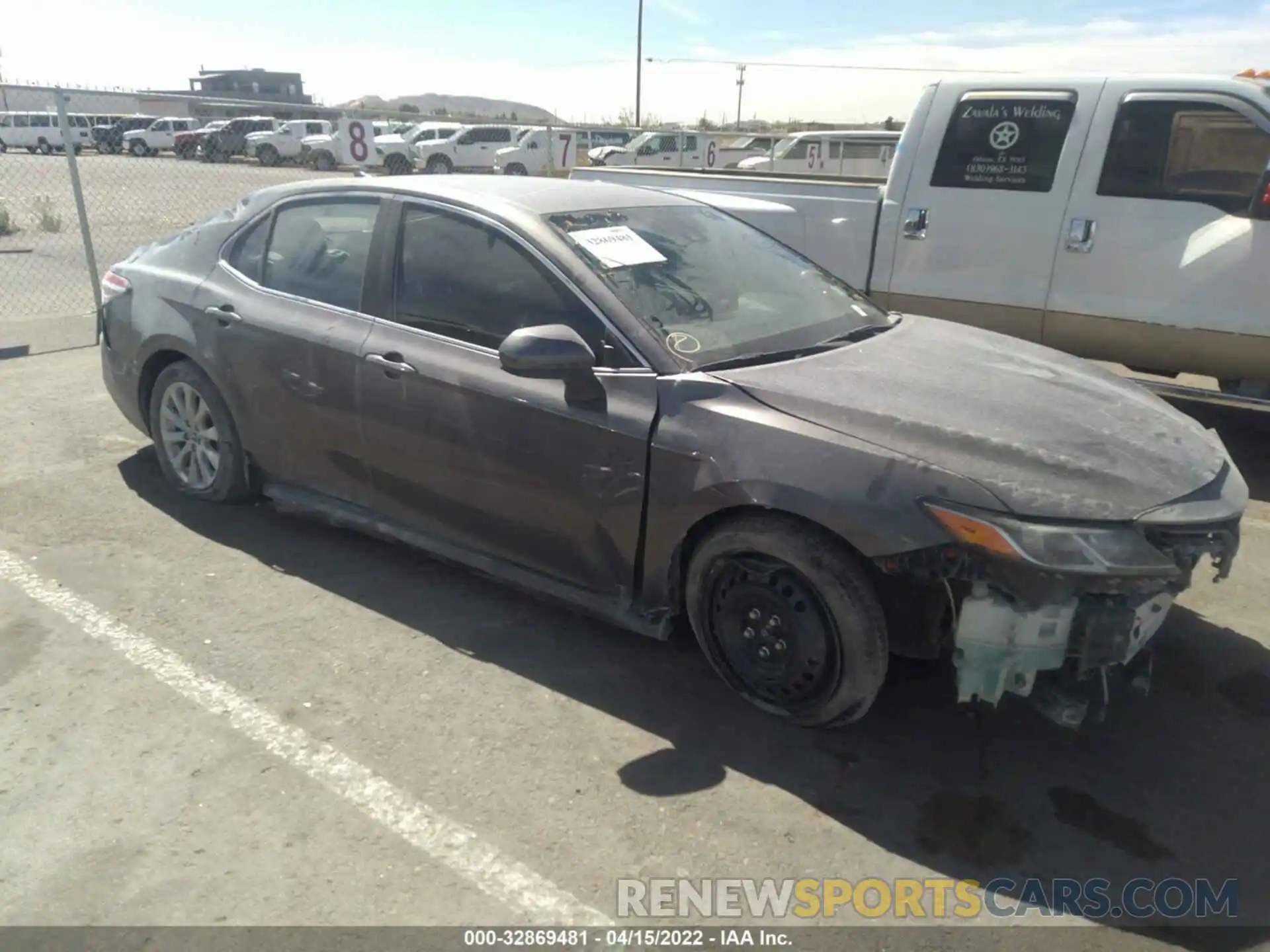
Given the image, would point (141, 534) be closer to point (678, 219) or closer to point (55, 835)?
point (55, 835)

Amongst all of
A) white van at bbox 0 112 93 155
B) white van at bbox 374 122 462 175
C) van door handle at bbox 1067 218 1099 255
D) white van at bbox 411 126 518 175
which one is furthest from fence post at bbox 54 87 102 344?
white van at bbox 0 112 93 155

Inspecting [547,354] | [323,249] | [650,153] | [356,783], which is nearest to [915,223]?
[323,249]

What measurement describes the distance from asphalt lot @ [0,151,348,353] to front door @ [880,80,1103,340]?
5.29m

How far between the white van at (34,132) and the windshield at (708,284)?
41761mm

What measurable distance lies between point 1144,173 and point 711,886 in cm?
506

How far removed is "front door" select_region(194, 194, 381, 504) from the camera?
4027 mm

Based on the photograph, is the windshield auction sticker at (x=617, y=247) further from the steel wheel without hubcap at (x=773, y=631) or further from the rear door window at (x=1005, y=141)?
the rear door window at (x=1005, y=141)

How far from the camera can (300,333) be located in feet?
13.5

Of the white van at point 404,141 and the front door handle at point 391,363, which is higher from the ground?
the white van at point 404,141

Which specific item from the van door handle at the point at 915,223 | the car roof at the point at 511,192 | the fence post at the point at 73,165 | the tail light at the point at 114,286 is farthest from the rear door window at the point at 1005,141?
the fence post at the point at 73,165

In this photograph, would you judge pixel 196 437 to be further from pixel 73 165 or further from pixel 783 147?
pixel 783 147

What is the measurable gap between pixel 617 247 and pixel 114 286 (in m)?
2.96

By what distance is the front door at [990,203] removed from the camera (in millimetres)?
5926

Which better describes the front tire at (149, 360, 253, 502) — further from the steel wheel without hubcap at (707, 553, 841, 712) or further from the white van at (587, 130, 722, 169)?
the white van at (587, 130, 722, 169)
